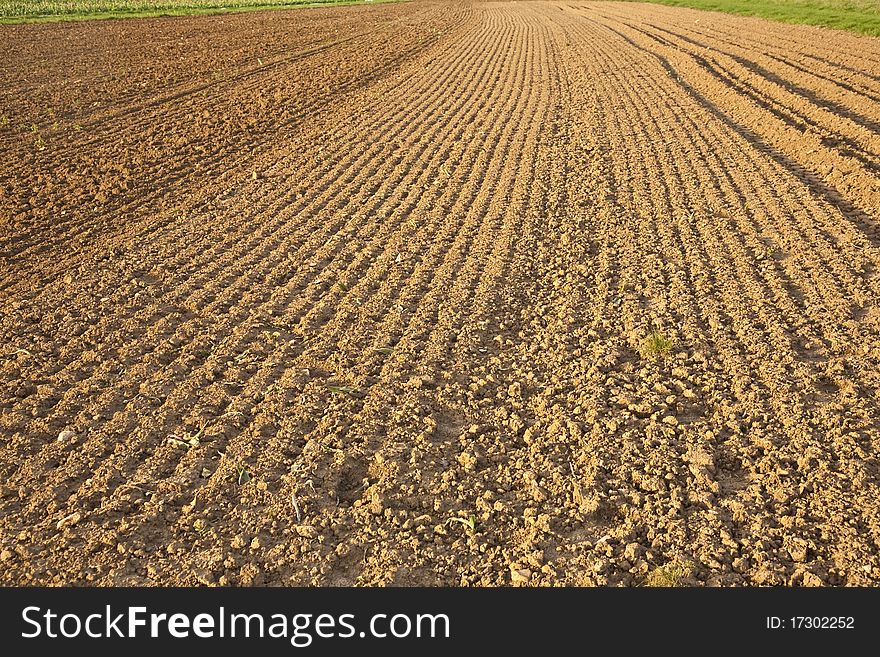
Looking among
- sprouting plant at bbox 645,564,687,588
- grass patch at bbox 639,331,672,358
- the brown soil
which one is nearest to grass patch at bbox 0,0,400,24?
the brown soil

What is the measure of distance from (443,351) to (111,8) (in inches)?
1740

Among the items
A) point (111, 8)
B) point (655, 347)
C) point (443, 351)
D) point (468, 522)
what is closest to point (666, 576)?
point (468, 522)

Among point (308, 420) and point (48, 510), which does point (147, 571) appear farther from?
point (308, 420)

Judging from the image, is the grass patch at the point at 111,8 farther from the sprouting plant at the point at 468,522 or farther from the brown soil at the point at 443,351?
the sprouting plant at the point at 468,522

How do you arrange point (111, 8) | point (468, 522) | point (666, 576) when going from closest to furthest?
point (666, 576) < point (468, 522) < point (111, 8)

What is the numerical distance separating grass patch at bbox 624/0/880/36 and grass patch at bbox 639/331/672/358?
2586 centimetres

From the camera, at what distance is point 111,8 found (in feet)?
128

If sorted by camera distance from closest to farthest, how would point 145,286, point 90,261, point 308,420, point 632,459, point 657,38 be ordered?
1. point 632,459
2. point 308,420
3. point 145,286
4. point 90,261
5. point 657,38

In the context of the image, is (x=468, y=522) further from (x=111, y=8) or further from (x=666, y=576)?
(x=111, y=8)

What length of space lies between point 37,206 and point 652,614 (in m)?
9.34

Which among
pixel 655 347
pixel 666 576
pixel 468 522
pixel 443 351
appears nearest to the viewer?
pixel 666 576

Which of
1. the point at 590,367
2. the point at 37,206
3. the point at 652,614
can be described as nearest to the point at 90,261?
the point at 37,206

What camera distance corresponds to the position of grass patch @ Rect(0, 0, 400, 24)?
3484 centimetres

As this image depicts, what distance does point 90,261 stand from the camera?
7.24 metres
